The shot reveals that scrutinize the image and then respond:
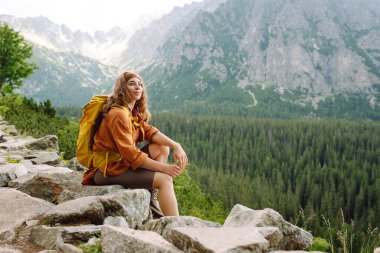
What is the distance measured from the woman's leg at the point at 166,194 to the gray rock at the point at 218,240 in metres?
2.14

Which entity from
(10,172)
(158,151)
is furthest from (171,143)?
(10,172)

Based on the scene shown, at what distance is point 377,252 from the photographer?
509 centimetres

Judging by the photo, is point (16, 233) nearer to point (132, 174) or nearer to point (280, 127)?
point (132, 174)

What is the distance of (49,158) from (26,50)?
101 feet

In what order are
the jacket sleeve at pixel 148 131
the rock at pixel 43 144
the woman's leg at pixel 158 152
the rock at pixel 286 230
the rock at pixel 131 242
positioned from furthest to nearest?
1. the rock at pixel 43 144
2. the jacket sleeve at pixel 148 131
3. the woman's leg at pixel 158 152
4. the rock at pixel 286 230
5. the rock at pixel 131 242

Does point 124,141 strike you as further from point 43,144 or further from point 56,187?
point 43,144

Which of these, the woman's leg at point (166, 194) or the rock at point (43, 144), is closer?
the woman's leg at point (166, 194)

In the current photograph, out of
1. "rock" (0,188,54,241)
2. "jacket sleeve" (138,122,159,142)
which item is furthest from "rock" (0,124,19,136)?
"jacket sleeve" (138,122,159,142)

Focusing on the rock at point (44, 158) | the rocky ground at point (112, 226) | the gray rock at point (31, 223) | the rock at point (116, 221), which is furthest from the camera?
the rock at point (44, 158)

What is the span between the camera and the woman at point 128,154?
7.32 meters

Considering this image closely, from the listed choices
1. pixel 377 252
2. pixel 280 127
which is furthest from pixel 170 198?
pixel 280 127

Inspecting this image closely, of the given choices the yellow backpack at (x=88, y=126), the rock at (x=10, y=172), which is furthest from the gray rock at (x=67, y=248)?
the rock at (x=10, y=172)

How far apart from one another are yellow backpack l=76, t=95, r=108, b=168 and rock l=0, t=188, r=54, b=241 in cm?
135

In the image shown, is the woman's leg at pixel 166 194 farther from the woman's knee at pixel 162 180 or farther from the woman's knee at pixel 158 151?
the woman's knee at pixel 158 151
